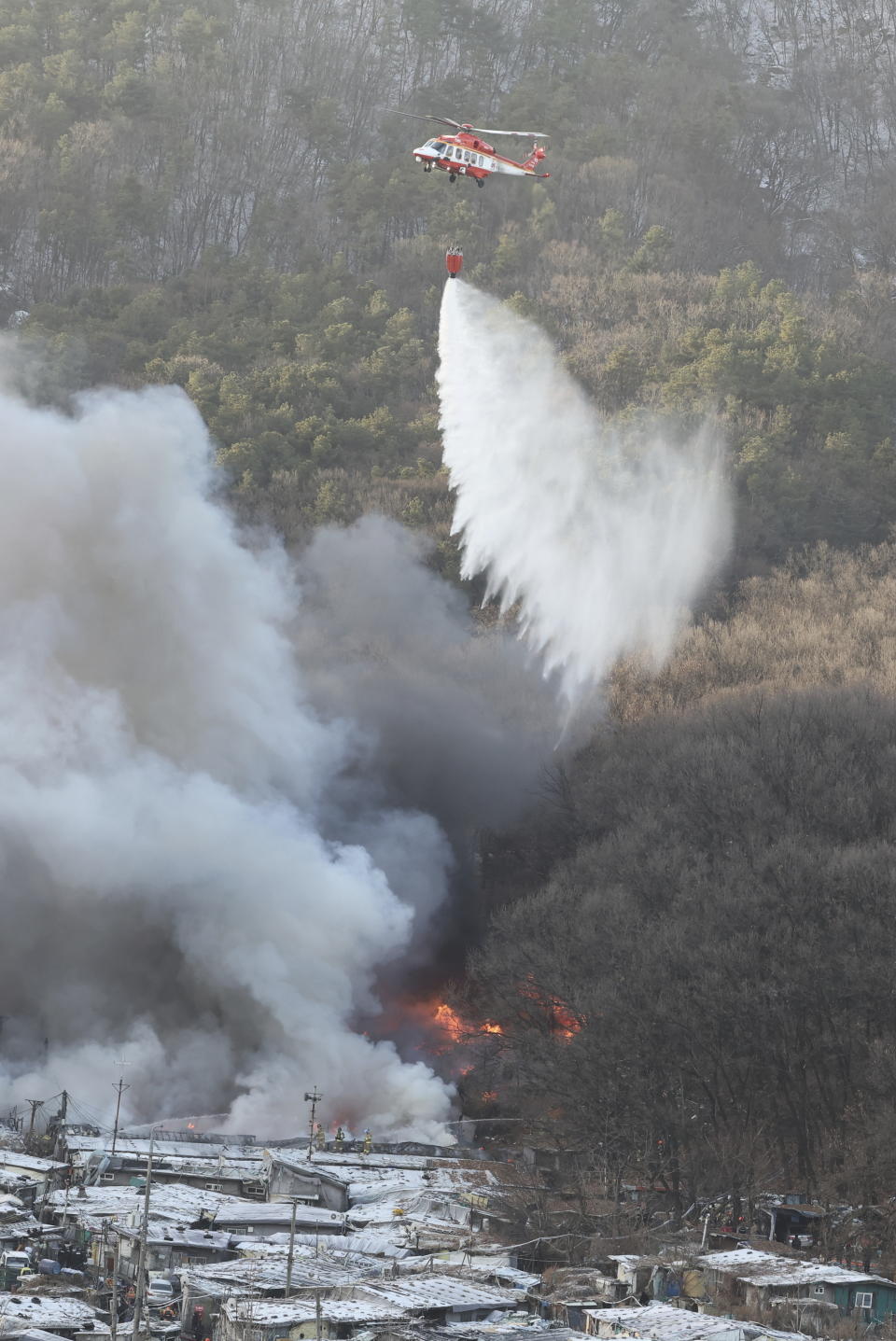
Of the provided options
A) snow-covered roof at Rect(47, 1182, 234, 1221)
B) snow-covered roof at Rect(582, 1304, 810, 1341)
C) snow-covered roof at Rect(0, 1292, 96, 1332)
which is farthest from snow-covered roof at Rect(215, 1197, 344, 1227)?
snow-covered roof at Rect(582, 1304, 810, 1341)

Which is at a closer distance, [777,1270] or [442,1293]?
[442,1293]

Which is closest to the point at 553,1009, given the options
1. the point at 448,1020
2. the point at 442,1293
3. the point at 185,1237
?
the point at 448,1020

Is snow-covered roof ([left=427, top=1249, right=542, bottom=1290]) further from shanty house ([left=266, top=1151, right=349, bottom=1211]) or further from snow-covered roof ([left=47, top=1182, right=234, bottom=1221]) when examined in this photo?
shanty house ([left=266, top=1151, right=349, bottom=1211])

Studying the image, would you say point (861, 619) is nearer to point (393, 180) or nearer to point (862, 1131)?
point (862, 1131)

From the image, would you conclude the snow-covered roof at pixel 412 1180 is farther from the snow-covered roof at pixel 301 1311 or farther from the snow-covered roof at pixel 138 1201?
the snow-covered roof at pixel 301 1311

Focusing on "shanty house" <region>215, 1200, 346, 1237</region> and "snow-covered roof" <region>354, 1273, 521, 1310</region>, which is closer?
"snow-covered roof" <region>354, 1273, 521, 1310</region>

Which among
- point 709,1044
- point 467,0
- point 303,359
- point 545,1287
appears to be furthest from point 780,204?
point 545,1287

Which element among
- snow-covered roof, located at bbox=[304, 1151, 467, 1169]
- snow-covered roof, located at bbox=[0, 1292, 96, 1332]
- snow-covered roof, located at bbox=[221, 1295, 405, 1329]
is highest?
snow-covered roof, located at bbox=[304, 1151, 467, 1169]

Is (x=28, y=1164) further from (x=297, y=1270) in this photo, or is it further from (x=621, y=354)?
(x=621, y=354)
